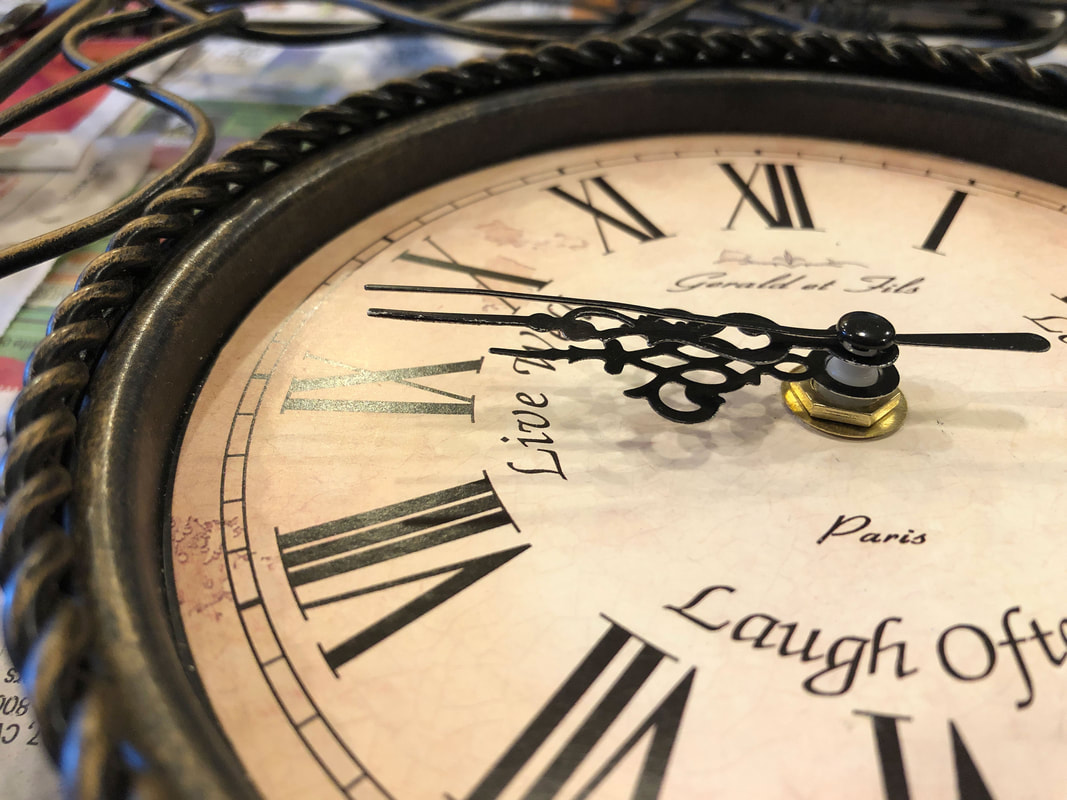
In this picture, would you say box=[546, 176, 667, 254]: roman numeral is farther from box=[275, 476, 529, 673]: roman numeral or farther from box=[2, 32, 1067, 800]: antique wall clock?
box=[275, 476, 529, 673]: roman numeral

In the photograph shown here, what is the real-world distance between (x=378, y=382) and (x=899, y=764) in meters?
0.41

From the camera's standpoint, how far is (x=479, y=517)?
0.53 m

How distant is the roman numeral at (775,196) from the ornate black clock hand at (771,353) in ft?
0.66

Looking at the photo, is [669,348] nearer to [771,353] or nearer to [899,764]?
[771,353]

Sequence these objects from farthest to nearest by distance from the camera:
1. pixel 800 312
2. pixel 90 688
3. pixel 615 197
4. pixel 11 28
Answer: pixel 11 28 → pixel 615 197 → pixel 800 312 → pixel 90 688

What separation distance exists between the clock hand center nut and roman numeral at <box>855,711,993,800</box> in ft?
0.67

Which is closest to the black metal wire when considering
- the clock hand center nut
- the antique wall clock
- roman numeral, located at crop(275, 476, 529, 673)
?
the antique wall clock

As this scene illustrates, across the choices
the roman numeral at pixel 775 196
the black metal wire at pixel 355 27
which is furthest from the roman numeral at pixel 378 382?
the roman numeral at pixel 775 196

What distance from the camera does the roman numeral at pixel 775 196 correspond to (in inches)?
30.1

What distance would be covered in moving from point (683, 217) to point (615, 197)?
70mm

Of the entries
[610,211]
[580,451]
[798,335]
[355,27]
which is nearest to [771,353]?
[798,335]

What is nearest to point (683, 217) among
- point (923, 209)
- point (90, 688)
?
point (923, 209)

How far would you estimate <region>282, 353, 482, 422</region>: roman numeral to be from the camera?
60 centimetres

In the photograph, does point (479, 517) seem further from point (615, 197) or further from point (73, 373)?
point (615, 197)
